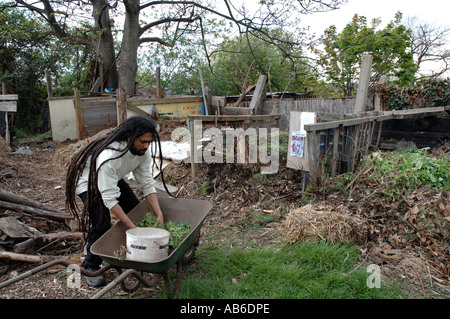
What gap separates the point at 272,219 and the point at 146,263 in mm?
2629

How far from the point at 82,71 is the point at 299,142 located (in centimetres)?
1419

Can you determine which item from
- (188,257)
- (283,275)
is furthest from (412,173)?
(188,257)

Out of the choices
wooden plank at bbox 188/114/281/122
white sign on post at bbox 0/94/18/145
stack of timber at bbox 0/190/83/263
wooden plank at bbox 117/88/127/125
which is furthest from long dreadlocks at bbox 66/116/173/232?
white sign on post at bbox 0/94/18/145

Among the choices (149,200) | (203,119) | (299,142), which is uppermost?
(203,119)

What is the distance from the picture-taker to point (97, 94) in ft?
43.2

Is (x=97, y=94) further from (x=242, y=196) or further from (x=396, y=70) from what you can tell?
(x=396, y=70)

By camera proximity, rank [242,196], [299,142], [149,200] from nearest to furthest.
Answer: [149,200]
[299,142]
[242,196]

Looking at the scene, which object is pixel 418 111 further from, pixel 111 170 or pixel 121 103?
pixel 121 103

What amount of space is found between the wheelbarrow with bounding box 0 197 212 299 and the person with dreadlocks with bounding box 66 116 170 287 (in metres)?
0.22

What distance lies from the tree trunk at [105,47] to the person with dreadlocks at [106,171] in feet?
39.3

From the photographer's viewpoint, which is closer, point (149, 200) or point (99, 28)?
point (149, 200)

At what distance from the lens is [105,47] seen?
45.5 feet
